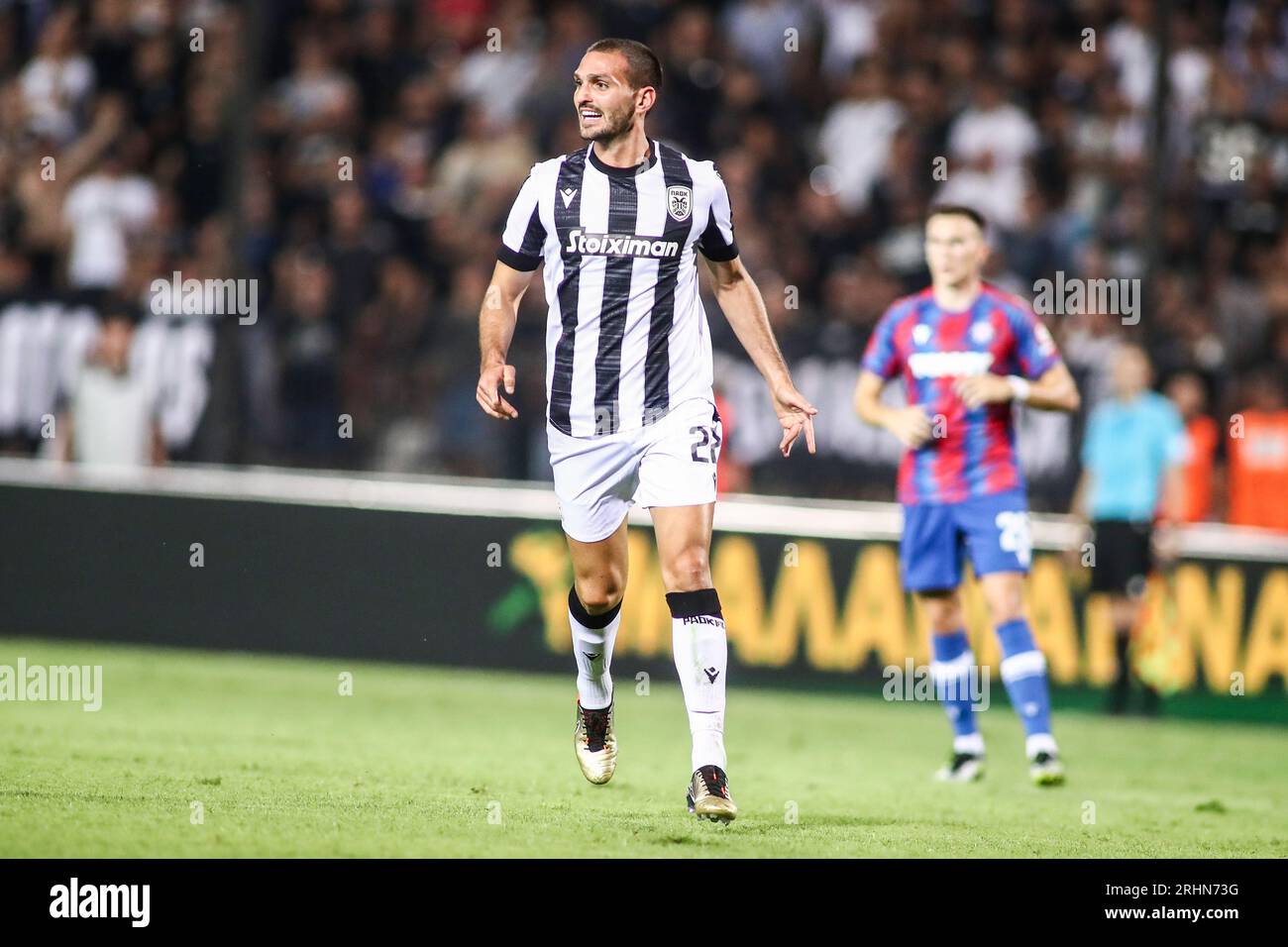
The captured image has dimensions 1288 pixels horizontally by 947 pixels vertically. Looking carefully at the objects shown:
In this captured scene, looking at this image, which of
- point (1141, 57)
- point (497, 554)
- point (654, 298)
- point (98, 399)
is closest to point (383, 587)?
point (497, 554)

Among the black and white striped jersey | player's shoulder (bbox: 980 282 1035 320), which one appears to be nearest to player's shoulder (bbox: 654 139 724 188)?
the black and white striped jersey

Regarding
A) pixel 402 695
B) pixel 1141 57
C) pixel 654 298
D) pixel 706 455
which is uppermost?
pixel 1141 57

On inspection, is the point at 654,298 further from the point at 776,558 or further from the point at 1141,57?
the point at 1141,57

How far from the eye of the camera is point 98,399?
12656 mm

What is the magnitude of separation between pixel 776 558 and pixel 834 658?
706 millimetres

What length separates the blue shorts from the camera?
28.4 ft

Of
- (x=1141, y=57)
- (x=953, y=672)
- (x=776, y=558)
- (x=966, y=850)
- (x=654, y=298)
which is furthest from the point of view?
(x=1141, y=57)

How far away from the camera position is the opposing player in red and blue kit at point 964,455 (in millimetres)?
8672

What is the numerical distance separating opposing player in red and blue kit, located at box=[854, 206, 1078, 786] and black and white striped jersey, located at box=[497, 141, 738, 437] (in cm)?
212

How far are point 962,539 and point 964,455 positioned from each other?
1.28 ft

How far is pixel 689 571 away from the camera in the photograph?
6.63 meters

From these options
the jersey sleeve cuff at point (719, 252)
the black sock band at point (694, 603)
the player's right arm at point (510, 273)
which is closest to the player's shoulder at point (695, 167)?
the jersey sleeve cuff at point (719, 252)

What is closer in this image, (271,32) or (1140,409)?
(1140,409)

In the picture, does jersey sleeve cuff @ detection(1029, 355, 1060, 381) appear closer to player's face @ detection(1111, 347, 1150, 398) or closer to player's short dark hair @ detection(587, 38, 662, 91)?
player's short dark hair @ detection(587, 38, 662, 91)
